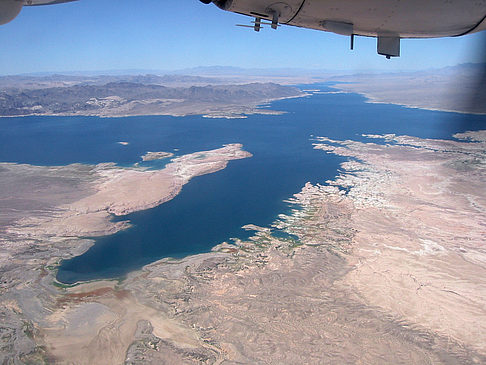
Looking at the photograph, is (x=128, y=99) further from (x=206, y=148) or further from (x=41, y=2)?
(x=41, y=2)

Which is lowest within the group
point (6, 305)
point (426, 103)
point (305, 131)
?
point (6, 305)

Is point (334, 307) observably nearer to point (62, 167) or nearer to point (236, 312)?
point (236, 312)

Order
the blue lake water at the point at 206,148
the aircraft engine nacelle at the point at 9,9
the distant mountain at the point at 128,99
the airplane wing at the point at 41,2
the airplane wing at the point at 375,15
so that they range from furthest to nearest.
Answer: the distant mountain at the point at 128,99 → the blue lake water at the point at 206,148 → the airplane wing at the point at 375,15 → the airplane wing at the point at 41,2 → the aircraft engine nacelle at the point at 9,9

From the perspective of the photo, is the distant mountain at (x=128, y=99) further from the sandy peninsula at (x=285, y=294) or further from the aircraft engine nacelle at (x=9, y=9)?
the aircraft engine nacelle at (x=9, y=9)

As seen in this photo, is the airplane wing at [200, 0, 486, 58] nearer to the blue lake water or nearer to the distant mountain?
the blue lake water

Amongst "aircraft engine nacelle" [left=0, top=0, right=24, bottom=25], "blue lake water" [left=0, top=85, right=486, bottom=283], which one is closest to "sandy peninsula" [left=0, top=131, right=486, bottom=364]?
"blue lake water" [left=0, top=85, right=486, bottom=283]

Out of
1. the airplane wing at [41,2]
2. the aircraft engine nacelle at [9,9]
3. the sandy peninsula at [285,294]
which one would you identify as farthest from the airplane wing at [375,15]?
the sandy peninsula at [285,294]

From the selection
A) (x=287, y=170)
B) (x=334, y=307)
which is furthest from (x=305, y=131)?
(x=334, y=307)
